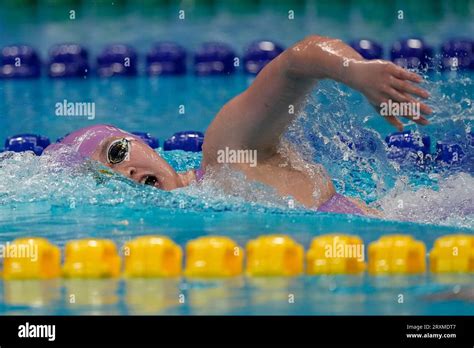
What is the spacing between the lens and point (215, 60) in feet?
25.0

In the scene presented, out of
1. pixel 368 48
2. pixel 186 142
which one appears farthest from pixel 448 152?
pixel 368 48

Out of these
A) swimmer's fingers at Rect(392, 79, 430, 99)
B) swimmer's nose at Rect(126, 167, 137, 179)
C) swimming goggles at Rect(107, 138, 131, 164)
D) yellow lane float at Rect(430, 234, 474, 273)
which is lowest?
yellow lane float at Rect(430, 234, 474, 273)

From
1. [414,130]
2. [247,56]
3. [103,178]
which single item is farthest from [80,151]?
[247,56]

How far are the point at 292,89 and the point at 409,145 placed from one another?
7.73ft

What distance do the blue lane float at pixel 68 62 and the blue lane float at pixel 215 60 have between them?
962 mm

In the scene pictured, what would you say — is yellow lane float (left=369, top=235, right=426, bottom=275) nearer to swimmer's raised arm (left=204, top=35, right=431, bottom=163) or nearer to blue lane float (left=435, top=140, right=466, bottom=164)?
swimmer's raised arm (left=204, top=35, right=431, bottom=163)

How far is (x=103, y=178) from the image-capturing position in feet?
12.8

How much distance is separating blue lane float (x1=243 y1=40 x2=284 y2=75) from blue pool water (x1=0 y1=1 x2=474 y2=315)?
23.4 inches

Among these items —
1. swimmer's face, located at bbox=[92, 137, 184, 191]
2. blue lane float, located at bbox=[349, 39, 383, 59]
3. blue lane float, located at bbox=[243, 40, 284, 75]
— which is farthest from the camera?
blue lane float, located at bbox=[243, 40, 284, 75]

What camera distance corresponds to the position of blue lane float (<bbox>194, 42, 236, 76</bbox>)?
7.60 meters

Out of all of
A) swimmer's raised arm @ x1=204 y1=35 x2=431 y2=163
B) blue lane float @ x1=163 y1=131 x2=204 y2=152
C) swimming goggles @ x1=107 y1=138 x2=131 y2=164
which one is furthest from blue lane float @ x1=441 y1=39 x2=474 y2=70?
swimming goggles @ x1=107 y1=138 x2=131 y2=164

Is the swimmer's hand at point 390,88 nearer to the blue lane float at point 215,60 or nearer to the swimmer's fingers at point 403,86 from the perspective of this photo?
the swimmer's fingers at point 403,86

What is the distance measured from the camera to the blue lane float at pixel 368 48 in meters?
7.27

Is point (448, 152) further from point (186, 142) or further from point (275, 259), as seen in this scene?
point (275, 259)
